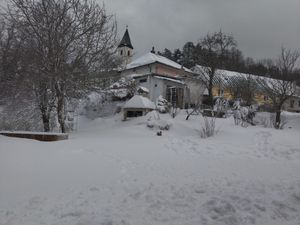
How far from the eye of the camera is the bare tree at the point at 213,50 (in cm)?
2439

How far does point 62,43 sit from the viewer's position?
9.33m

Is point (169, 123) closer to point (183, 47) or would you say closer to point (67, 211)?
point (67, 211)

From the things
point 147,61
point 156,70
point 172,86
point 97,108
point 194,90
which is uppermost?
point 147,61

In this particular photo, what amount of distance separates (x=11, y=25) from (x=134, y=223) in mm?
10098

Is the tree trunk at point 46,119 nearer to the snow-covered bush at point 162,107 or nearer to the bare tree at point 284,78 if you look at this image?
the snow-covered bush at point 162,107

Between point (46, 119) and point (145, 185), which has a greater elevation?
point (46, 119)

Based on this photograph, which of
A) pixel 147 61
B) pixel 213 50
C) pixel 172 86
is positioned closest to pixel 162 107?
pixel 172 86

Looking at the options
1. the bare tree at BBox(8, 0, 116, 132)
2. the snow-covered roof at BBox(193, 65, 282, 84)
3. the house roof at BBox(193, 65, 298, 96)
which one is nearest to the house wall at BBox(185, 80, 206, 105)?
the house roof at BBox(193, 65, 298, 96)

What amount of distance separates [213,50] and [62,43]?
19.0 m

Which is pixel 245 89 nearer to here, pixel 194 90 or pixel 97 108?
pixel 194 90

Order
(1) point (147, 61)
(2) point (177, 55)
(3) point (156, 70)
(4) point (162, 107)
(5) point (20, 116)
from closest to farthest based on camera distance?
(5) point (20, 116)
(4) point (162, 107)
(3) point (156, 70)
(1) point (147, 61)
(2) point (177, 55)

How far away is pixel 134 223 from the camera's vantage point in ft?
8.39

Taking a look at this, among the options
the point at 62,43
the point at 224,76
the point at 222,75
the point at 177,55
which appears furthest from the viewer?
the point at 177,55

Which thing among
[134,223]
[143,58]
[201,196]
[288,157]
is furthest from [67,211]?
[143,58]
